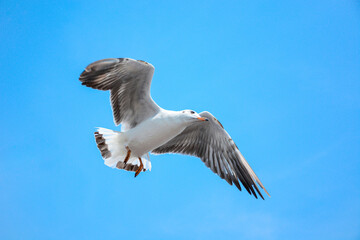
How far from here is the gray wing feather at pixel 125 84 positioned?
6305 mm

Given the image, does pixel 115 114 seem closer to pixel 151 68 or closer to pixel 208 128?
pixel 151 68

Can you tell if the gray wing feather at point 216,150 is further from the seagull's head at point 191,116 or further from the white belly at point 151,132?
the white belly at point 151,132

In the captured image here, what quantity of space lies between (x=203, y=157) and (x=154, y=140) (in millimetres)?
Result: 1241

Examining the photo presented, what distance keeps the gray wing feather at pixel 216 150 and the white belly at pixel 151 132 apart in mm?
743

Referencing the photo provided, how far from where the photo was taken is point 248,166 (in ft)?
23.3

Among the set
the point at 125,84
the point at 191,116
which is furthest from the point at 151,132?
the point at 125,84

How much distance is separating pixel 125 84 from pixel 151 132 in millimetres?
853

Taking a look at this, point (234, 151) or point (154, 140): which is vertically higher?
point (234, 151)

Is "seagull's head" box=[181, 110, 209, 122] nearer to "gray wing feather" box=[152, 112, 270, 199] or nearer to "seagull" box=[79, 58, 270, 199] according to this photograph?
"seagull" box=[79, 58, 270, 199]

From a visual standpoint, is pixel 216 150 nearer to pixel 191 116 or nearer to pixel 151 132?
pixel 191 116

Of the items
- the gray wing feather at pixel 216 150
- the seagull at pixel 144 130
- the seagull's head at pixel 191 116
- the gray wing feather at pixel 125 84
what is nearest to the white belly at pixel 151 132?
the seagull at pixel 144 130

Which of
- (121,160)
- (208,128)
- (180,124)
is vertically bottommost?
(121,160)

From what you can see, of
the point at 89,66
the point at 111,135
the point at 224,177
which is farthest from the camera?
the point at 224,177

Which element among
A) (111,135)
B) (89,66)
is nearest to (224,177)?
(111,135)
